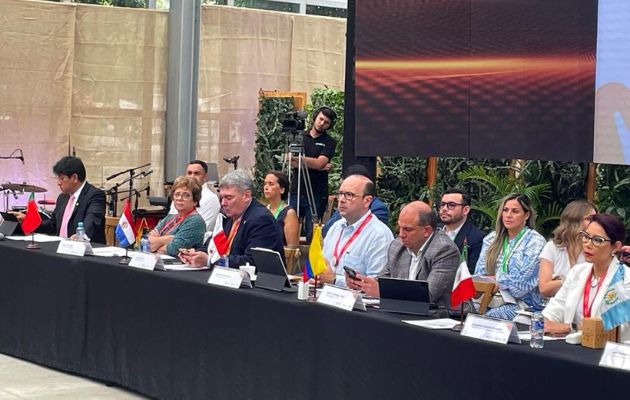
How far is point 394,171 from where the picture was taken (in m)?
11.9

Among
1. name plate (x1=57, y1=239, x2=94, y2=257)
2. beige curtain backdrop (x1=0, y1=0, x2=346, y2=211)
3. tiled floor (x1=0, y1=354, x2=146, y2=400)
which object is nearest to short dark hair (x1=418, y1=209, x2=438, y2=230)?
tiled floor (x1=0, y1=354, x2=146, y2=400)

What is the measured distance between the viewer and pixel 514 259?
6750mm

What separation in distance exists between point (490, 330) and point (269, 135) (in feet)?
33.7

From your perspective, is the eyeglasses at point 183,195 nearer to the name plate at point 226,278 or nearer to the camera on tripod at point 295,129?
the name plate at point 226,278

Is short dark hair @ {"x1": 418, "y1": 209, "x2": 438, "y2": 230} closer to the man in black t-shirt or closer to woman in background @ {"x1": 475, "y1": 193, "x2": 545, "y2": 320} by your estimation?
woman in background @ {"x1": 475, "y1": 193, "x2": 545, "y2": 320}

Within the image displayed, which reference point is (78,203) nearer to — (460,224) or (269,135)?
(460,224)

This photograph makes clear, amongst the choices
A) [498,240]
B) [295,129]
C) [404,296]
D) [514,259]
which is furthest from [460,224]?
[295,129]

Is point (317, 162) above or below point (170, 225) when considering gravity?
above

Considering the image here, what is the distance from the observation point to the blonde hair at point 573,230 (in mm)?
6594

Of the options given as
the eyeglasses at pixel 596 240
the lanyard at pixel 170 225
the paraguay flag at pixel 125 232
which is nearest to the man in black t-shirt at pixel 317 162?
the lanyard at pixel 170 225

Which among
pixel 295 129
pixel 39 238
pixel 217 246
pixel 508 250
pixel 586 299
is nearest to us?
pixel 586 299

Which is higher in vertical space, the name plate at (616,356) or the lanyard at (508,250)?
the lanyard at (508,250)

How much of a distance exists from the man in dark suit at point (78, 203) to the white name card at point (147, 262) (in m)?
1.77

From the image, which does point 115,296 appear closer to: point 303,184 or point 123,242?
point 123,242
